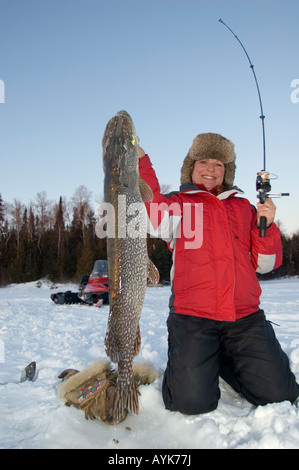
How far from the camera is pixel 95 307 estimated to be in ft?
36.3

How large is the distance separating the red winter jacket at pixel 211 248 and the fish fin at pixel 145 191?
167 mm

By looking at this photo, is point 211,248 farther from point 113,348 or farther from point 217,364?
point 113,348

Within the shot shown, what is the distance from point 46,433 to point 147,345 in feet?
8.45

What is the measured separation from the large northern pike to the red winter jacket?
1.09 feet

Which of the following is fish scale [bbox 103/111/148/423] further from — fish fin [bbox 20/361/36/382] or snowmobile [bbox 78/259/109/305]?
snowmobile [bbox 78/259/109/305]

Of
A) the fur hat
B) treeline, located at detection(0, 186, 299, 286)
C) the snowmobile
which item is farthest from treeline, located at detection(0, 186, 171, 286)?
the fur hat

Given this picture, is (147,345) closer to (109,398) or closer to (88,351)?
(88,351)

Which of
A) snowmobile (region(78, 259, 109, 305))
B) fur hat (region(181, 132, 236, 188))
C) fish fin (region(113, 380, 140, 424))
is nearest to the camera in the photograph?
fish fin (region(113, 380, 140, 424))

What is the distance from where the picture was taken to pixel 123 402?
104 inches

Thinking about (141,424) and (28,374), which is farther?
(28,374)

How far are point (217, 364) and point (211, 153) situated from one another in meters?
2.30

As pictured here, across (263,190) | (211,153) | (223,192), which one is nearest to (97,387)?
(223,192)

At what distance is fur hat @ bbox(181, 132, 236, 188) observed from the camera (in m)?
3.90

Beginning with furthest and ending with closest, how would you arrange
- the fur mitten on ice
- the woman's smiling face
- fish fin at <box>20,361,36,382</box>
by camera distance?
the woman's smiling face
fish fin at <box>20,361,36,382</box>
the fur mitten on ice
